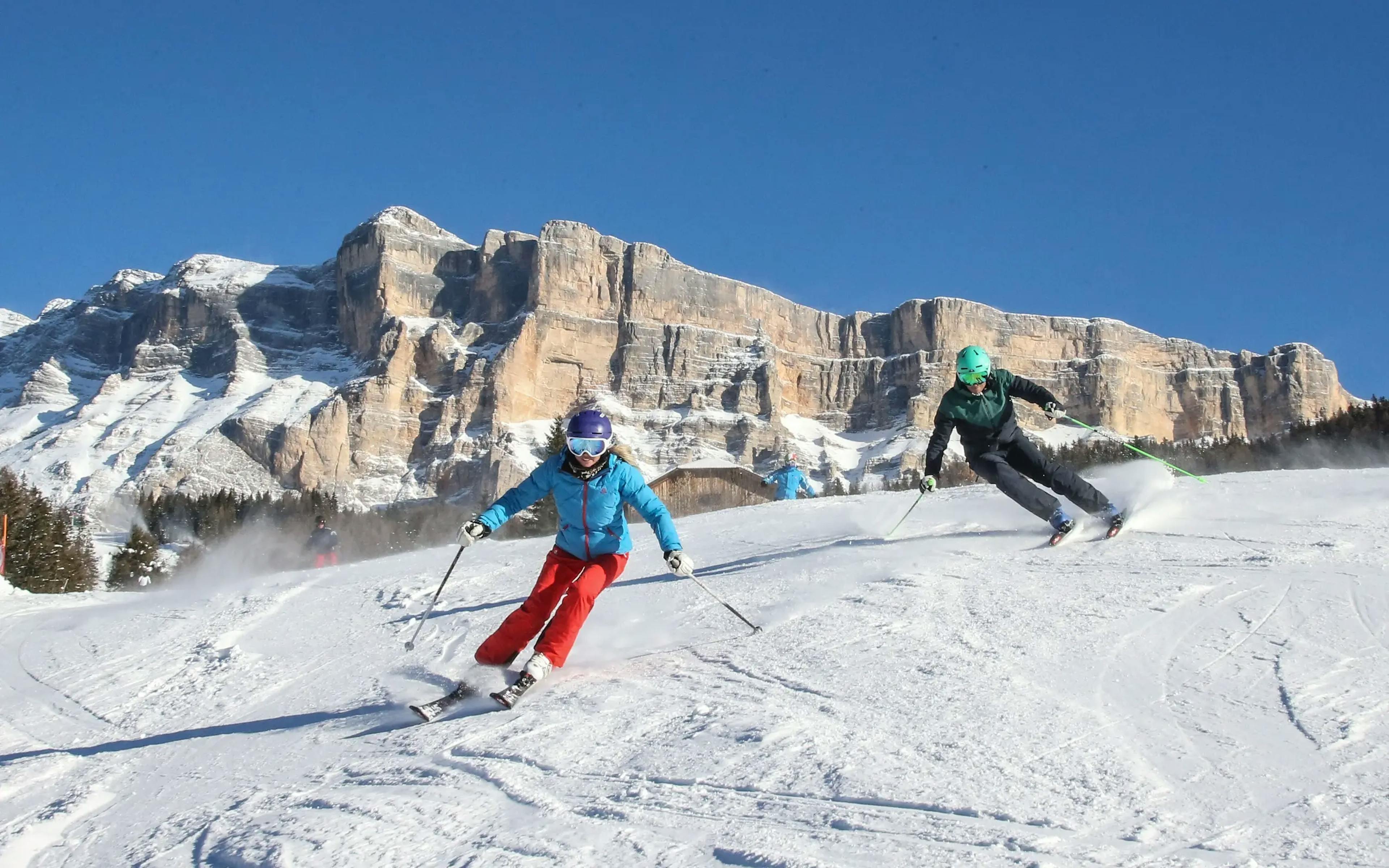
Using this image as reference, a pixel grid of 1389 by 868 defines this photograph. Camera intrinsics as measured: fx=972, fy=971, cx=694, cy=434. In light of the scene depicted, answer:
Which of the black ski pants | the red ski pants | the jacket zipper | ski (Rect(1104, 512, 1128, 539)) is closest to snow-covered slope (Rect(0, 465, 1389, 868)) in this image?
ski (Rect(1104, 512, 1128, 539))

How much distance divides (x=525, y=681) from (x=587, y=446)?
4.22 ft

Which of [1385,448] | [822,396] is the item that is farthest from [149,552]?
[822,396]

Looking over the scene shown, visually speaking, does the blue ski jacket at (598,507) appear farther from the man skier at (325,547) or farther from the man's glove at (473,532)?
the man skier at (325,547)

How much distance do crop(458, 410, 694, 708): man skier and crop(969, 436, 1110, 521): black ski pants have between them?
11.8 feet

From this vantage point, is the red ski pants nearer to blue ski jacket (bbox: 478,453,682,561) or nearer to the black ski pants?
blue ski jacket (bbox: 478,453,682,561)

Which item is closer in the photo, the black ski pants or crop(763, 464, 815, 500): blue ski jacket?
the black ski pants

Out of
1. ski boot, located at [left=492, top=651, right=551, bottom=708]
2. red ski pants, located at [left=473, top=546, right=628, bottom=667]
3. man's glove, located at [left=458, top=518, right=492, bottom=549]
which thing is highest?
man's glove, located at [left=458, top=518, right=492, bottom=549]

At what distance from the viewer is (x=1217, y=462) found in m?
25.1

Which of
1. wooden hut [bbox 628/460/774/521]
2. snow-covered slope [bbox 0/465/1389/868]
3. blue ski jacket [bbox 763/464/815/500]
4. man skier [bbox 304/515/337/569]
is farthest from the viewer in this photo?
wooden hut [bbox 628/460/774/521]

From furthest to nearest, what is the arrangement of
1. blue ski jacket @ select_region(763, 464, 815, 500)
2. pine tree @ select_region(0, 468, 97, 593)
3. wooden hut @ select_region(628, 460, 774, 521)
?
1. wooden hut @ select_region(628, 460, 774, 521)
2. pine tree @ select_region(0, 468, 97, 593)
3. blue ski jacket @ select_region(763, 464, 815, 500)

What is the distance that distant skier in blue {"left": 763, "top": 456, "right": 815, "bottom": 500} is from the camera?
20.4 m

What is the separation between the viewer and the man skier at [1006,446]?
7.71m

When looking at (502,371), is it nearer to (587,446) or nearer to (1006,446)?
(1006,446)

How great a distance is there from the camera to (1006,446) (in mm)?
8133
